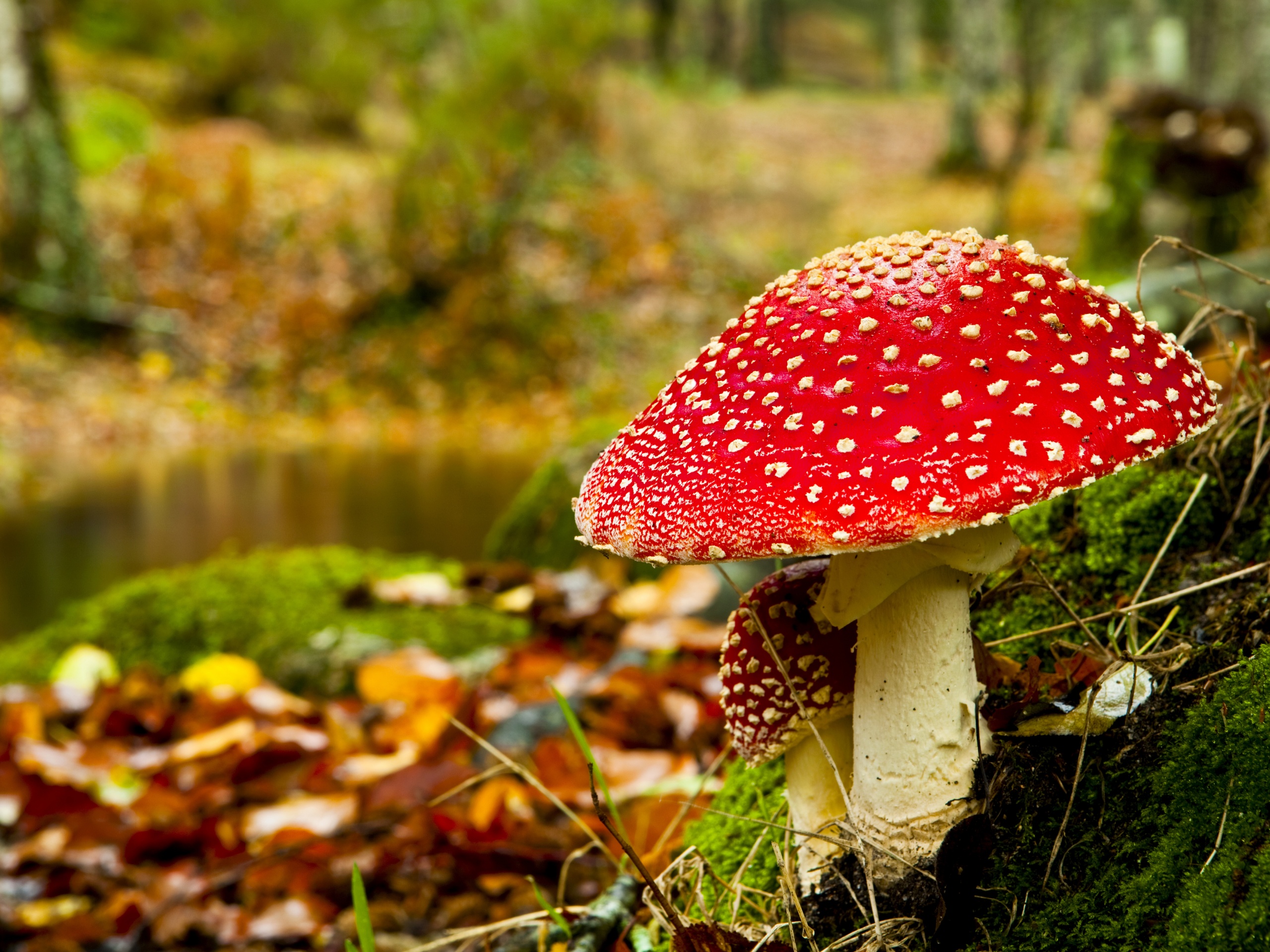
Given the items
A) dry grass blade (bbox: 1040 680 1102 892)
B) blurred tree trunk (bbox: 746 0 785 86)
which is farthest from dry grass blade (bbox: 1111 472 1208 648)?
blurred tree trunk (bbox: 746 0 785 86)

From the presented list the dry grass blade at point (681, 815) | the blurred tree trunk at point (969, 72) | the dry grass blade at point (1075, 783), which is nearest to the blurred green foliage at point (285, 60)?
the blurred tree trunk at point (969, 72)

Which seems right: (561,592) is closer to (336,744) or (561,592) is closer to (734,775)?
(336,744)

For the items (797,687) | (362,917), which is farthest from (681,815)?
(362,917)

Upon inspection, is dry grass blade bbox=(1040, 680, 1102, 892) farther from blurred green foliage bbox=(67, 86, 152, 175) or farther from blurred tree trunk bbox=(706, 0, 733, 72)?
blurred tree trunk bbox=(706, 0, 733, 72)

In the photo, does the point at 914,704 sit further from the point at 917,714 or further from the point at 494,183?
the point at 494,183

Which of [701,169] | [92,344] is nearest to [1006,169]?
[701,169]
